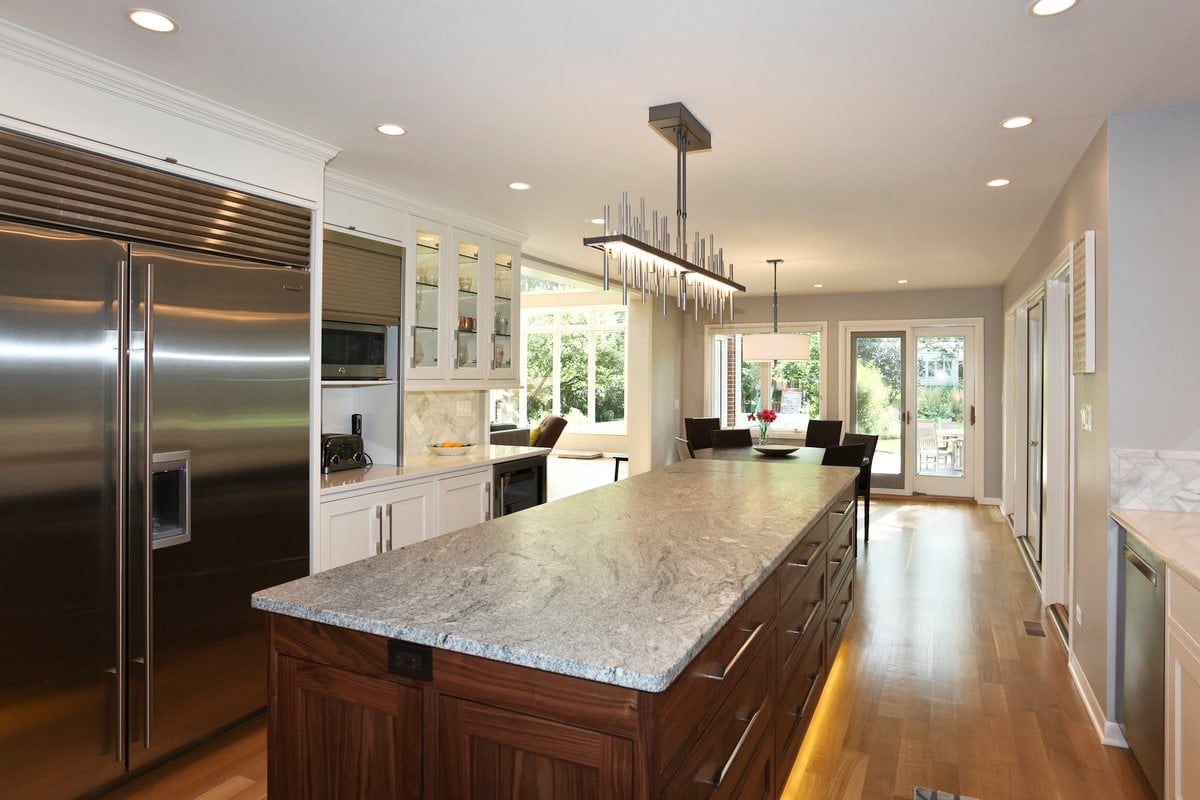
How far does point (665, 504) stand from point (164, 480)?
5.88 feet

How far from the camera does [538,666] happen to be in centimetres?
127

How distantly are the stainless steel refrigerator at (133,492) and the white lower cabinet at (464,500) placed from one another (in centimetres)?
105

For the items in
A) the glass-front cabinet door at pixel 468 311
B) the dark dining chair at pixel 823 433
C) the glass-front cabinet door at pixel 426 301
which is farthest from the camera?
the dark dining chair at pixel 823 433

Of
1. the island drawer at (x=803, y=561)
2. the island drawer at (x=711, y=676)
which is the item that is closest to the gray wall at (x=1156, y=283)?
the island drawer at (x=803, y=561)

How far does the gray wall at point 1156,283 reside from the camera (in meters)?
2.69

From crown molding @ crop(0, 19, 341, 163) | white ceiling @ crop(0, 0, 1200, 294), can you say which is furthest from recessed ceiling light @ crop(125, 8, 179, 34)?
crown molding @ crop(0, 19, 341, 163)

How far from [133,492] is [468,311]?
96.5 inches

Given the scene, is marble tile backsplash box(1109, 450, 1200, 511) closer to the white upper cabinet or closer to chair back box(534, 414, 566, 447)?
the white upper cabinet

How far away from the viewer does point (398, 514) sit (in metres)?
3.66

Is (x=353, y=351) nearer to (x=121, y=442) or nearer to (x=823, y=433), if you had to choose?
(x=121, y=442)

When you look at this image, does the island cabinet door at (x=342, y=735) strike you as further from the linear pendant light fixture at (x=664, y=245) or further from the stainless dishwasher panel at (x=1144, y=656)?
the stainless dishwasher panel at (x=1144, y=656)

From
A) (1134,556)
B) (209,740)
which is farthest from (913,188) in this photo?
(209,740)

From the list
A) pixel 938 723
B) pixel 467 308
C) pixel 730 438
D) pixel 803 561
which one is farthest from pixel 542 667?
pixel 730 438

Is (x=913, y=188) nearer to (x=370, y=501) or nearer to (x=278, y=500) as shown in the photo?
(x=370, y=501)
